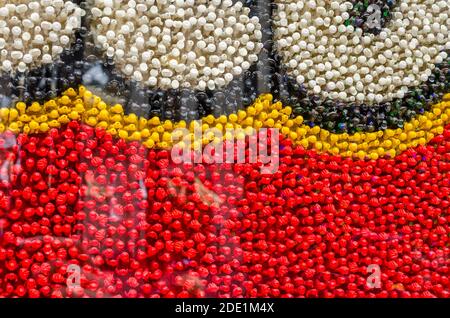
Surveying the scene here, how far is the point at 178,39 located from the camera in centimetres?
80

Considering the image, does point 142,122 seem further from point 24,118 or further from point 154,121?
point 24,118

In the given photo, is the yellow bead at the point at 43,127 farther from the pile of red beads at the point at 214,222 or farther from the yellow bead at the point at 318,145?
the yellow bead at the point at 318,145

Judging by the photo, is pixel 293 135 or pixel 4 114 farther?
pixel 293 135

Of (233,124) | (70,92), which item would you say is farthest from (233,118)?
(70,92)

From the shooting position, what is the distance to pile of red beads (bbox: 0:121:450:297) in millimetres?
733

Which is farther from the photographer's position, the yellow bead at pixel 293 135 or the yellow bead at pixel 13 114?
the yellow bead at pixel 293 135

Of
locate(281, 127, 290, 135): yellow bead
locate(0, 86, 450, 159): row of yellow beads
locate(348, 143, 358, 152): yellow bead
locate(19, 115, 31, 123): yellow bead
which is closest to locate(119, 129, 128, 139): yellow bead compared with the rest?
locate(0, 86, 450, 159): row of yellow beads

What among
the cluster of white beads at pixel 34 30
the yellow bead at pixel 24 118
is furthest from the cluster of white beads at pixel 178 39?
the yellow bead at pixel 24 118

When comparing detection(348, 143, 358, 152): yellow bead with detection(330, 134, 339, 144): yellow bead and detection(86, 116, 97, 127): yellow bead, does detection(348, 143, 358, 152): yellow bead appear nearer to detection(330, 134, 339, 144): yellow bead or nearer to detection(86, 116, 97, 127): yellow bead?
detection(330, 134, 339, 144): yellow bead

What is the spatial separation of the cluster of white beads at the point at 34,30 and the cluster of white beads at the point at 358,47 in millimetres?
316

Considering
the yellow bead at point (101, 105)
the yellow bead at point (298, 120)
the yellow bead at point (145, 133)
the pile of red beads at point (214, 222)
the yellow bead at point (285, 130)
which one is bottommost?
the pile of red beads at point (214, 222)

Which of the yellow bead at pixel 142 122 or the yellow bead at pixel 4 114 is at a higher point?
the yellow bead at pixel 4 114

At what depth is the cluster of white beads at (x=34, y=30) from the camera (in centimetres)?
73

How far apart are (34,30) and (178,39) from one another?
0.67 ft
